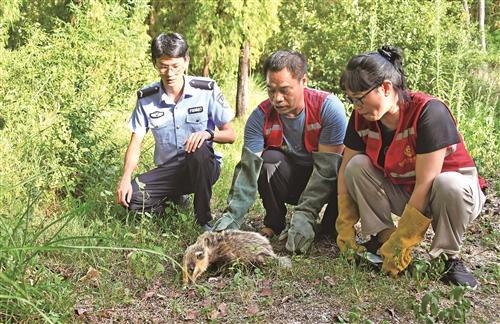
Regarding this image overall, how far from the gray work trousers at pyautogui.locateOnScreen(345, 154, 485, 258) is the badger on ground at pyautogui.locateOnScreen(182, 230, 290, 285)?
0.62 meters

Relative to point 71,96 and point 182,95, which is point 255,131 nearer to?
point 182,95

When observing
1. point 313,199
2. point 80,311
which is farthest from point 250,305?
point 313,199

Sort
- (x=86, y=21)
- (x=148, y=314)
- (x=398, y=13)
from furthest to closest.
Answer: (x=398, y=13) < (x=86, y=21) < (x=148, y=314)

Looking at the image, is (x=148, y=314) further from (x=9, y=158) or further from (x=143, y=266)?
(x=9, y=158)

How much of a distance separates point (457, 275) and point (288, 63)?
152 centimetres

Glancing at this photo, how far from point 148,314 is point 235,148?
4455mm

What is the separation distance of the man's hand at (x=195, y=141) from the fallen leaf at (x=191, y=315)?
4.33 feet

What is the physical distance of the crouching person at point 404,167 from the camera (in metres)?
3.19

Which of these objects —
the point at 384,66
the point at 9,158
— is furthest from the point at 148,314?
the point at 9,158

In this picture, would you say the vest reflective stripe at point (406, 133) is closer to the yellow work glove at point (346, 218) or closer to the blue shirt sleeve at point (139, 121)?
the yellow work glove at point (346, 218)

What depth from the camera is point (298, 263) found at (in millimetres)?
3637

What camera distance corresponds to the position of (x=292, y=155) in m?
4.06

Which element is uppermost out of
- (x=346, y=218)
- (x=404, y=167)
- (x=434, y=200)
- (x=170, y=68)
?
(x=170, y=68)

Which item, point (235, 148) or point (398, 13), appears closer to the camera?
point (235, 148)
